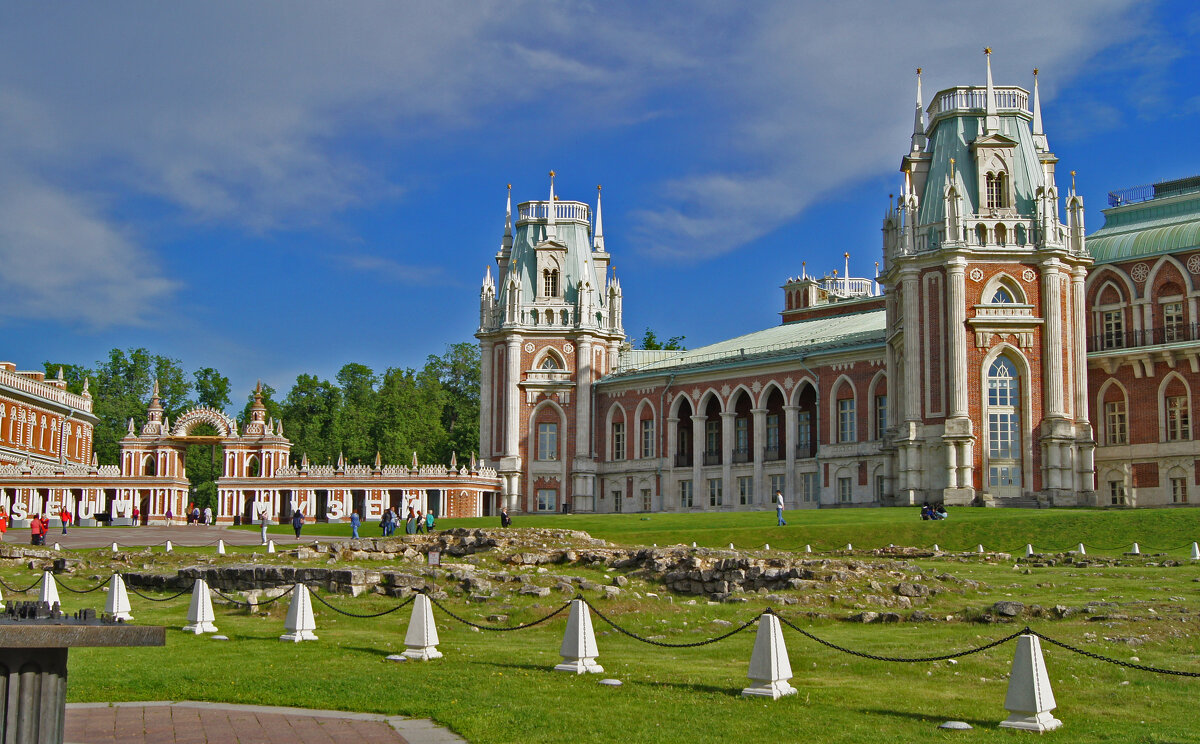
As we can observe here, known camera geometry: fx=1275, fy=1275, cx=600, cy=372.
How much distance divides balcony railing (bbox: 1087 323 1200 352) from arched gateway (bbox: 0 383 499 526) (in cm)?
3494

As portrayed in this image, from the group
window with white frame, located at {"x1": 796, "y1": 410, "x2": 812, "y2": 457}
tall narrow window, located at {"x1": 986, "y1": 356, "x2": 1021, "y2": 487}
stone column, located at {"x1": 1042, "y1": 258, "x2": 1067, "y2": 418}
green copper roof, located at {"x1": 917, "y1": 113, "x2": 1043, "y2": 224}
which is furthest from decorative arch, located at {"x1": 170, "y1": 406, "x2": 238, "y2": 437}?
stone column, located at {"x1": 1042, "y1": 258, "x2": 1067, "y2": 418}

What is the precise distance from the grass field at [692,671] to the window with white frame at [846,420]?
3770cm

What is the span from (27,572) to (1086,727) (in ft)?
99.9

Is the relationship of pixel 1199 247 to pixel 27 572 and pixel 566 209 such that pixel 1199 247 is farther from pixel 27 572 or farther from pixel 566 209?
pixel 27 572

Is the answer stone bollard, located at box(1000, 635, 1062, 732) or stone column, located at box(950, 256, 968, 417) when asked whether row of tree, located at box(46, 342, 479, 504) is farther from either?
stone bollard, located at box(1000, 635, 1062, 732)

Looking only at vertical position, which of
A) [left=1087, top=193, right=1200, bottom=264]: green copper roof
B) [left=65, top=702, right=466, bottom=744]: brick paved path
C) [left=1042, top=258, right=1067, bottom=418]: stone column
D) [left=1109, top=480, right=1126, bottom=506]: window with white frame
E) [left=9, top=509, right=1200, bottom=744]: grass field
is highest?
[left=1087, top=193, right=1200, bottom=264]: green copper roof

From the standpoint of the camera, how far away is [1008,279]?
5878 cm

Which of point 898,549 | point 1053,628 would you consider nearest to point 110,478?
point 898,549

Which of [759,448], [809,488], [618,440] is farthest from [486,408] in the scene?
[809,488]

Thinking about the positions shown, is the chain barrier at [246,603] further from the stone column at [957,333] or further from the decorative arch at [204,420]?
the decorative arch at [204,420]

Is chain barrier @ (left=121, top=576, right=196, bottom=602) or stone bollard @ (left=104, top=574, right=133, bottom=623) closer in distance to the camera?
stone bollard @ (left=104, top=574, right=133, bottom=623)

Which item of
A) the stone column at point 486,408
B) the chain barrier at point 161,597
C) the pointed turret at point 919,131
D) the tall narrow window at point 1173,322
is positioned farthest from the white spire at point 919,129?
the chain barrier at point 161,597

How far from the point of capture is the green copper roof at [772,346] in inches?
2783

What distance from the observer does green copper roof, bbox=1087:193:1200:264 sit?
63.3 metres
